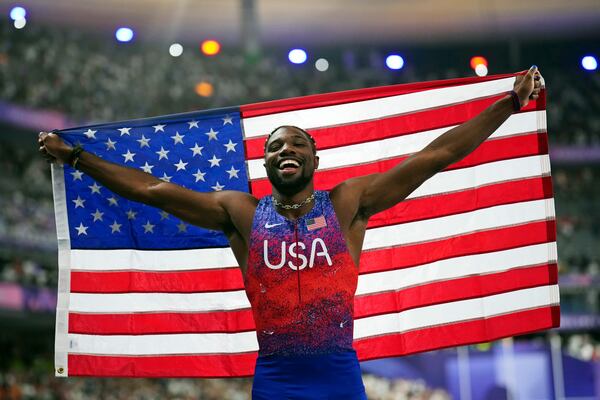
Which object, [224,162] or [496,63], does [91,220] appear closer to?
[224,162]

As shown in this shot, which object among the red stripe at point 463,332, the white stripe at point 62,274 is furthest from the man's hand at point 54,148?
the red stripe at point 463,332

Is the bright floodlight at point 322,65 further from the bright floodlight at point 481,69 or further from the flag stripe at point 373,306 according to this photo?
the flag stripe at point 373,306

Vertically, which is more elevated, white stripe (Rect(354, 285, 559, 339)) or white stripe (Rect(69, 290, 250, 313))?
white stripe (Rect(69, 290, 250, 313))

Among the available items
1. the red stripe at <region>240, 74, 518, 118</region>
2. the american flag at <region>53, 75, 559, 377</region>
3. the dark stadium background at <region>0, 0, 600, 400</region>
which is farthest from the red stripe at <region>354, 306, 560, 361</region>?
the dark stadium background at <region>0, 0, 600, 400</region>

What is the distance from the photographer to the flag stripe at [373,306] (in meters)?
5.70

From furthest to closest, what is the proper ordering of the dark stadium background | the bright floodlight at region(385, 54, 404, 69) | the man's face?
the dark stadium background
the bright floodlight at region(385, 54, 404, 69)
the man's face

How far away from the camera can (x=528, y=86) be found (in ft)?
15.8

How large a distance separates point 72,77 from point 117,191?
862 inches

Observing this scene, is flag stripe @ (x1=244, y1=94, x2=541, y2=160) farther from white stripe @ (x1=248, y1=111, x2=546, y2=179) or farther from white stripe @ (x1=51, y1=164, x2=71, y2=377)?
white stripe @ (x1=51, y1=164, x2=71, y2=377)

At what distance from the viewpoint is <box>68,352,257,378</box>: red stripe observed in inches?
222

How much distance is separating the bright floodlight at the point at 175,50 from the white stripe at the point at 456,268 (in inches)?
775

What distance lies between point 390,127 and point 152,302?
1.82 meters

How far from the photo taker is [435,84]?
584 centimetres

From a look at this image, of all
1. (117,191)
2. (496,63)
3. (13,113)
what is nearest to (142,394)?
(13,113)
